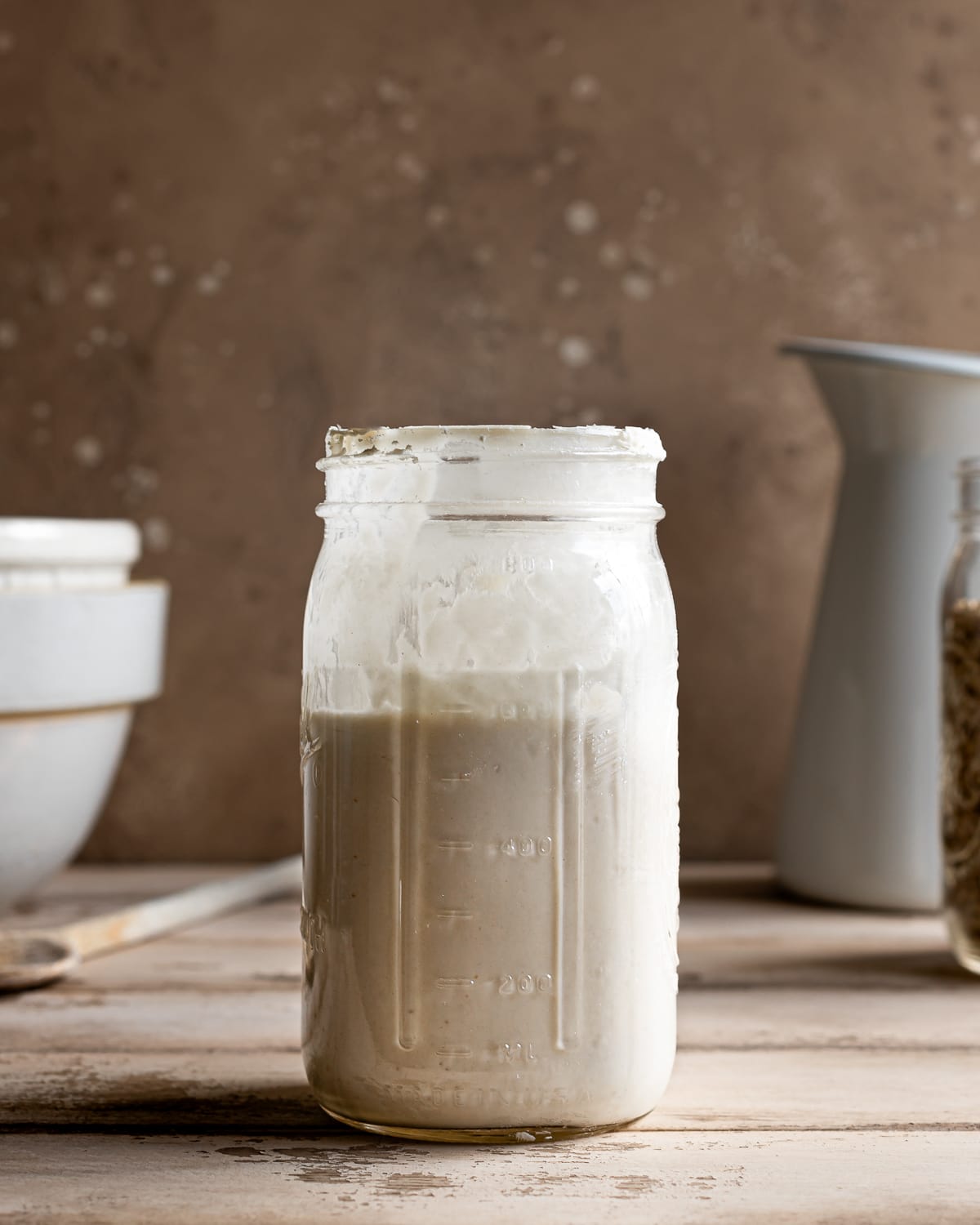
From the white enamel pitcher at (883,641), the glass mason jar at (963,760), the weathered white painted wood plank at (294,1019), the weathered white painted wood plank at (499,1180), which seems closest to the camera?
the weathered white painted wood plank at (499,1180)

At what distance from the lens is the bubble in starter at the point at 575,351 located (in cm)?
114

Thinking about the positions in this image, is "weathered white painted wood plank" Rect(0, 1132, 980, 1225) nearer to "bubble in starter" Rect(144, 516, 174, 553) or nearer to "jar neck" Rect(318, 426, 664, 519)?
A: "jar neck" Rect(318, 426, 664, 519)

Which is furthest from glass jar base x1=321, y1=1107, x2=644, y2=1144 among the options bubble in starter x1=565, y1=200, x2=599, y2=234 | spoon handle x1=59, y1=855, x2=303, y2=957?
bubble in starter x1=565, y1=200, x2=599, y2=234

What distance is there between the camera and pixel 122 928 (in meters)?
0.87

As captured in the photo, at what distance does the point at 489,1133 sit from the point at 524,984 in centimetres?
6

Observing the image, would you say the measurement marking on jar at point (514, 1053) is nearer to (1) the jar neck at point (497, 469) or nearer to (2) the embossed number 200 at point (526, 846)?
(2) the embossed number 200 at point (526, 846)

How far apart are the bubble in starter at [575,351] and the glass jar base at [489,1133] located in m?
0.71

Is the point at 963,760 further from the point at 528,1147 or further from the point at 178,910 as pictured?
the point at 178,910

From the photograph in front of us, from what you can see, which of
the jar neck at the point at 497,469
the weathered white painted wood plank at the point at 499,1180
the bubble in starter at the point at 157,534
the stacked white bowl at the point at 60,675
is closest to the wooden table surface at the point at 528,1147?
the weathered white painted wood plank at the point at 499,1180

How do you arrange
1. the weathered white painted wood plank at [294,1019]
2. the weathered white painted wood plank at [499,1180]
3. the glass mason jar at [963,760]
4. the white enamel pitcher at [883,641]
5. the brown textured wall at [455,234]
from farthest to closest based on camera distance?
the brown textured wall at [455,234] → the white enamel pitcher at [883,641] → the glass mason jar at [963,760] → the weathered white painted wood plank at [294,1019] → the weathered white painted wood plank at [499,1180]

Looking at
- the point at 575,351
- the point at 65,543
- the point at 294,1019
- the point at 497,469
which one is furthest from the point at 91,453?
the point at 497,469

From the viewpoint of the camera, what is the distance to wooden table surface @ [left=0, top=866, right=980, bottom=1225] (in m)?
0.49

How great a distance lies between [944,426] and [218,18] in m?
0.67

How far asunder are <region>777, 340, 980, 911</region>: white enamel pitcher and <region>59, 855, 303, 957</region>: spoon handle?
39 cm
